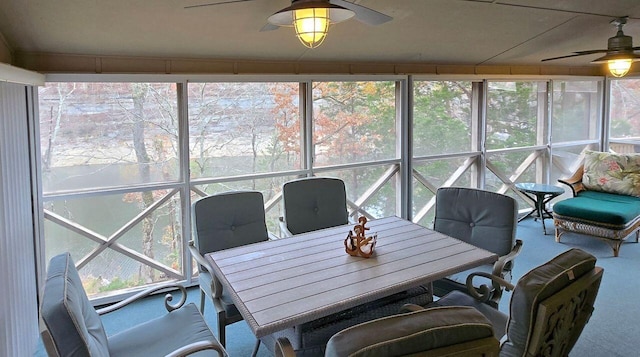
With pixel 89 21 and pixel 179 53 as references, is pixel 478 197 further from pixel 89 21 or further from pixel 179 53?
pixel 89 21

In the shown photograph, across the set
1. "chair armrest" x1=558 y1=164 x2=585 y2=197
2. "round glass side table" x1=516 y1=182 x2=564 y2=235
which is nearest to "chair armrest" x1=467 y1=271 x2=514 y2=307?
"round glass side table" x1=516 y1=182 x2=564 y2=235

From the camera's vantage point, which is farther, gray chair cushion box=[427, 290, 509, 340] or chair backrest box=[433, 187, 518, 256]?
chair backrest box=[433, 187, 518, 256]

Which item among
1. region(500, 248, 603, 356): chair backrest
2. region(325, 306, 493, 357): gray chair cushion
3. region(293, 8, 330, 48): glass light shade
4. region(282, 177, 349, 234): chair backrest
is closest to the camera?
region(325, 306, 493, 357): gray chair cushion

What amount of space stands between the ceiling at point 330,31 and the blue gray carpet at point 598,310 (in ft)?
6.87

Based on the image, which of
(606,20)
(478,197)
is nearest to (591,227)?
(606,20)

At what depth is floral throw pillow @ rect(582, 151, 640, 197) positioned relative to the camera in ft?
18.7

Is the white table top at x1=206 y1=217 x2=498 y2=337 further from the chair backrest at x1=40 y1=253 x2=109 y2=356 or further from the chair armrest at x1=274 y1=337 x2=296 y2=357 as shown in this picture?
the chair backrest at x1=40 y1=253 x2=109 y2=356

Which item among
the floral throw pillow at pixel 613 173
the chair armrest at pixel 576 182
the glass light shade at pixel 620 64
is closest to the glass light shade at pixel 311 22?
the glass light shade at pixel 620 64

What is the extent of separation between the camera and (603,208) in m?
5.14

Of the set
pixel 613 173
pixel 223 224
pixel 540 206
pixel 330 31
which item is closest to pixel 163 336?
pixel 223 224

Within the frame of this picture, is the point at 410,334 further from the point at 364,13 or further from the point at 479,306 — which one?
the point at 364,13

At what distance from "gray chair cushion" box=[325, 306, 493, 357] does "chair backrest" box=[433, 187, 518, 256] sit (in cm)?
184

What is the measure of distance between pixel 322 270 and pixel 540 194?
166 inches

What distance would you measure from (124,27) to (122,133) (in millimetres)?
984
